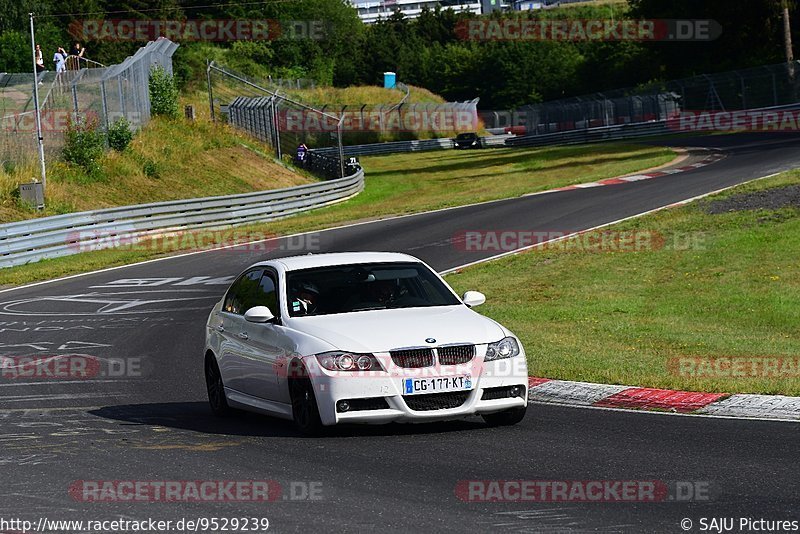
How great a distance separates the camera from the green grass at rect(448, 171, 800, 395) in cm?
1316

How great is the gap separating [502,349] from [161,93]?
135 feet

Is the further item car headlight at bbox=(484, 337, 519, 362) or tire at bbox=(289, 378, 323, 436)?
car headlight at bbox=(484, 337, 519, 362)

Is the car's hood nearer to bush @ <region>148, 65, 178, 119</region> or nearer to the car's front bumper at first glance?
the car's front bumper

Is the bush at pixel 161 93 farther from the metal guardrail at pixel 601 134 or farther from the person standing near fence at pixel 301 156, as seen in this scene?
the metal guardrail at pixel 601 134

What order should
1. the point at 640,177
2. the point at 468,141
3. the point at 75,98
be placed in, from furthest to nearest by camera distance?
the point at 468,141 < the point at 640,177 < the point at 75,98

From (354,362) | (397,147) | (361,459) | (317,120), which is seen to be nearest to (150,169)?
(317,120)

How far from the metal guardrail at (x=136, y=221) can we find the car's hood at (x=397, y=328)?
20310 mm

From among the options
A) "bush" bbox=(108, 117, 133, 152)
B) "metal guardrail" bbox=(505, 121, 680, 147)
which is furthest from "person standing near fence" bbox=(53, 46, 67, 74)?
"metal guardrail" bbox=(505, 121, 680, 147)

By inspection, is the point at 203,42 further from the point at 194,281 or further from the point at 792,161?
the point at 194,281

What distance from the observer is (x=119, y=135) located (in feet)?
139

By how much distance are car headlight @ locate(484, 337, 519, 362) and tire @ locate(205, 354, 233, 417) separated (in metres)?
2.71

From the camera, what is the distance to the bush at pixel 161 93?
159 ft

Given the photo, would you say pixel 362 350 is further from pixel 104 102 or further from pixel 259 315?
pixel 104 102

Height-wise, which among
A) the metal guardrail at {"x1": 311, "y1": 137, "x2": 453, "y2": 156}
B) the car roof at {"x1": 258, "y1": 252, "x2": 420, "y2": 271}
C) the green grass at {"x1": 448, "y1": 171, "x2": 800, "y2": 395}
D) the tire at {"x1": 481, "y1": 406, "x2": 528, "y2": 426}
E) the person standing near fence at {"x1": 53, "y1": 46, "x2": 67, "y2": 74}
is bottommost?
the metal guardrail at {"x1": 311, "y1": 137, "x2": 453, "y2": 156}
